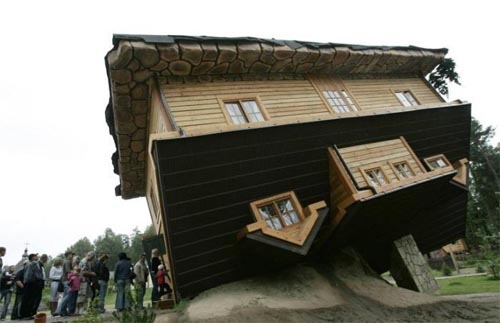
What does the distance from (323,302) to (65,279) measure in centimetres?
713

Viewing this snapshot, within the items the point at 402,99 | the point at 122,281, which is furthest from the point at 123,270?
the point at 402,99

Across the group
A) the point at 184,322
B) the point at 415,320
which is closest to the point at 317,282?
the point at 415,320

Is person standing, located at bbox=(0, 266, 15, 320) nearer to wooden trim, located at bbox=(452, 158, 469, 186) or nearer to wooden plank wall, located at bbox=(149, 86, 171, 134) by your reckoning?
wooden plank wall, located at bbox=(149, 86, 171, 134)

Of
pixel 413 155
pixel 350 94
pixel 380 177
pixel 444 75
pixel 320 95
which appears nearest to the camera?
pixel 380 177

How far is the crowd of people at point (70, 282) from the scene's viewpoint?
24.9 ft

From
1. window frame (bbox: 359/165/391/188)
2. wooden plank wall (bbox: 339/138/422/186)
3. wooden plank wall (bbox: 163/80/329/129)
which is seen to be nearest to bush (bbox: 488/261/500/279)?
wooden plank wall (bbox: 339/138/422/186)

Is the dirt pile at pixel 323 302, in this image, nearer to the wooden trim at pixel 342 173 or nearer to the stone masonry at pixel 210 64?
the wooden trim at pixel 342 173

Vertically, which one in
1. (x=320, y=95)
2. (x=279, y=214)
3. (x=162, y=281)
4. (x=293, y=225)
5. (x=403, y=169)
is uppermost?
(x=320, y=95)

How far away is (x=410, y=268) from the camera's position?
33.3ft

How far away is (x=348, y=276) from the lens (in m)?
8.55

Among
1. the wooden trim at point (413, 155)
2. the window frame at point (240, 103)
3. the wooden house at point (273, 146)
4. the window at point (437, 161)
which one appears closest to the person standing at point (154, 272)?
the wooden house at point (273, 146)

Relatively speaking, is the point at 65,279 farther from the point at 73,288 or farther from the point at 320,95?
the point at 320,95

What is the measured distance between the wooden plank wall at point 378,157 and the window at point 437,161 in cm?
109

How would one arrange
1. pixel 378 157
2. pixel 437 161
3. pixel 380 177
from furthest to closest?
1. pixel 437 161
2. pixel 378 157
3. pixel 380 177
